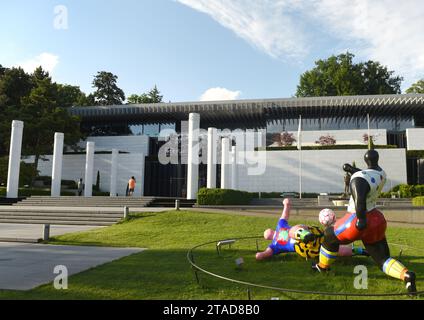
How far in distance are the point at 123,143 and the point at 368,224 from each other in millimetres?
37466

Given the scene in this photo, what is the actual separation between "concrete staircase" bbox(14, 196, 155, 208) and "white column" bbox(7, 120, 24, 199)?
4.59 ft

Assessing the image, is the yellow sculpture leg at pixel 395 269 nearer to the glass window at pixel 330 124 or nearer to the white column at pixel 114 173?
the white column at pixel 114 173

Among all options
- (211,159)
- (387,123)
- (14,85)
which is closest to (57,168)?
(211,159)

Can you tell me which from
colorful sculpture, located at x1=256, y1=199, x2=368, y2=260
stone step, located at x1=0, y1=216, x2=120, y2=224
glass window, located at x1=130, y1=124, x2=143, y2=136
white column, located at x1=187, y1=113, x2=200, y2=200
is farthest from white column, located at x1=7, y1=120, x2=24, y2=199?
colorful sculpture, located at x1=256, y1=199, x2=368, y2=260

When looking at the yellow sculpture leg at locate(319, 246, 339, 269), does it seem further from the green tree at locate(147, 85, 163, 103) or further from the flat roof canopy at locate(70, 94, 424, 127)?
the green tree at locate(147, 85, 163, 103)

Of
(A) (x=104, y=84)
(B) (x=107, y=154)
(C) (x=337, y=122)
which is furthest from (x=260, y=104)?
(A) (x=104, y=84)

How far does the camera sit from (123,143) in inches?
1604

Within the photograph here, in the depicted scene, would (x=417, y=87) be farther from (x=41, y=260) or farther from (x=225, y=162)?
(x=41, y=260)

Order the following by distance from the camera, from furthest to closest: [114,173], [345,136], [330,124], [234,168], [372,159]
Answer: [330,124], [345,136], [114,173], [234,168], [372,159]

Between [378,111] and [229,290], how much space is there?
36.2 m

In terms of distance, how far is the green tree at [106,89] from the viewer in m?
64.8
